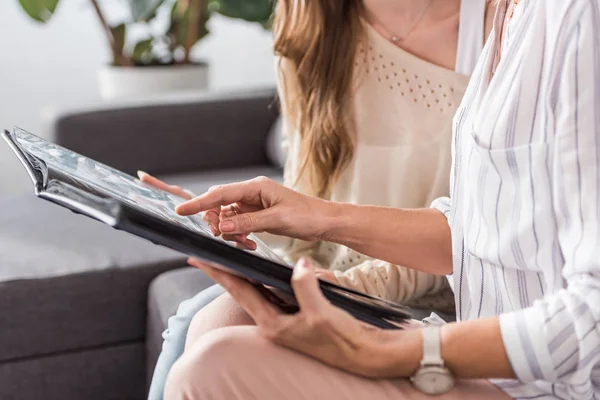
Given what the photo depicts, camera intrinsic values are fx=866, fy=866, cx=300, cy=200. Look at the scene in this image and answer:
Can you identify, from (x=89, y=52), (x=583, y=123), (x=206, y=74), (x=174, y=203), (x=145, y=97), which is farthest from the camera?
(x=89, y=52)

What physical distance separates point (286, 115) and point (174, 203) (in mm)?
485

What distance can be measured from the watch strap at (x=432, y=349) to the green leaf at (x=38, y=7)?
2.19 meters

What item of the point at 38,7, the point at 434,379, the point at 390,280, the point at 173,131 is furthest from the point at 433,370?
the point at 38,7

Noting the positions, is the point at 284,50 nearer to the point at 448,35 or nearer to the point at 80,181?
the point at 448,35

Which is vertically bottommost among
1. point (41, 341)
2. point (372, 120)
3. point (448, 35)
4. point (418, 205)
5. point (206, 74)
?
point (41, 341)

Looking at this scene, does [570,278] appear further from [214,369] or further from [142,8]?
[142,8]

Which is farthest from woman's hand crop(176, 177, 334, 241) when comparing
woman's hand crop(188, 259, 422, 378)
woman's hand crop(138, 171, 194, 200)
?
woman's hand crop(188, 259, 422, 378)

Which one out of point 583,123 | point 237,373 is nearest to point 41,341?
point 237,373

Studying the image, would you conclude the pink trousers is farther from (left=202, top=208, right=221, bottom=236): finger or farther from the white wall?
the white wall

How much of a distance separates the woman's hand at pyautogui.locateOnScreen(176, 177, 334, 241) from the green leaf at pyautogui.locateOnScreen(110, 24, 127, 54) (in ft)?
6.34

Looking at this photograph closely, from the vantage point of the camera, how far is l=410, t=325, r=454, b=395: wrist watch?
2.64ft

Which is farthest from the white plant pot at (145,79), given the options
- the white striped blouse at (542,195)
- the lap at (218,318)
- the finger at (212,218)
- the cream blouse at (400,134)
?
the white striped blouse at (542,195)

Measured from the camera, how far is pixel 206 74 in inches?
118

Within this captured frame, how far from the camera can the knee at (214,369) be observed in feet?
2.63
